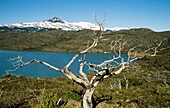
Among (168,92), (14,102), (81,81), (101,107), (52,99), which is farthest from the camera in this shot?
(168,92)

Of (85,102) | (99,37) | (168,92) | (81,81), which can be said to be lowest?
(168,92)

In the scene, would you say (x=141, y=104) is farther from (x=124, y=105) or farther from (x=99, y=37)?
(x=99, y=37)

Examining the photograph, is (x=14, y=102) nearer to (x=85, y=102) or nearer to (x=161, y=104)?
(x=85, y=102)

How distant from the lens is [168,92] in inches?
765

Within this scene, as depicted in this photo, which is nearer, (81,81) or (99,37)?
(81,81)

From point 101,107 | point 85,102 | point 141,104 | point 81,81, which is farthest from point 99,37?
point 141,104

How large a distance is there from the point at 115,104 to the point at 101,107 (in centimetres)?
120

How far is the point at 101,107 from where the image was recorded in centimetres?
1502

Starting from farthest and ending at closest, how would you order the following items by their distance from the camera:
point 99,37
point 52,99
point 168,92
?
point 168,92, point 99,37, point 52,99

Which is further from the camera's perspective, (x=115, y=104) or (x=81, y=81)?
(x=115, y=104)

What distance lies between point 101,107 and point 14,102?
19.1ft

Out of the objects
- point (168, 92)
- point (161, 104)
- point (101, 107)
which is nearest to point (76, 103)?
point (101, 107)

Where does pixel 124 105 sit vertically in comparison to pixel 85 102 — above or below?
below

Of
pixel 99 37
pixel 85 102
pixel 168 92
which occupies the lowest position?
pixel 168 92
